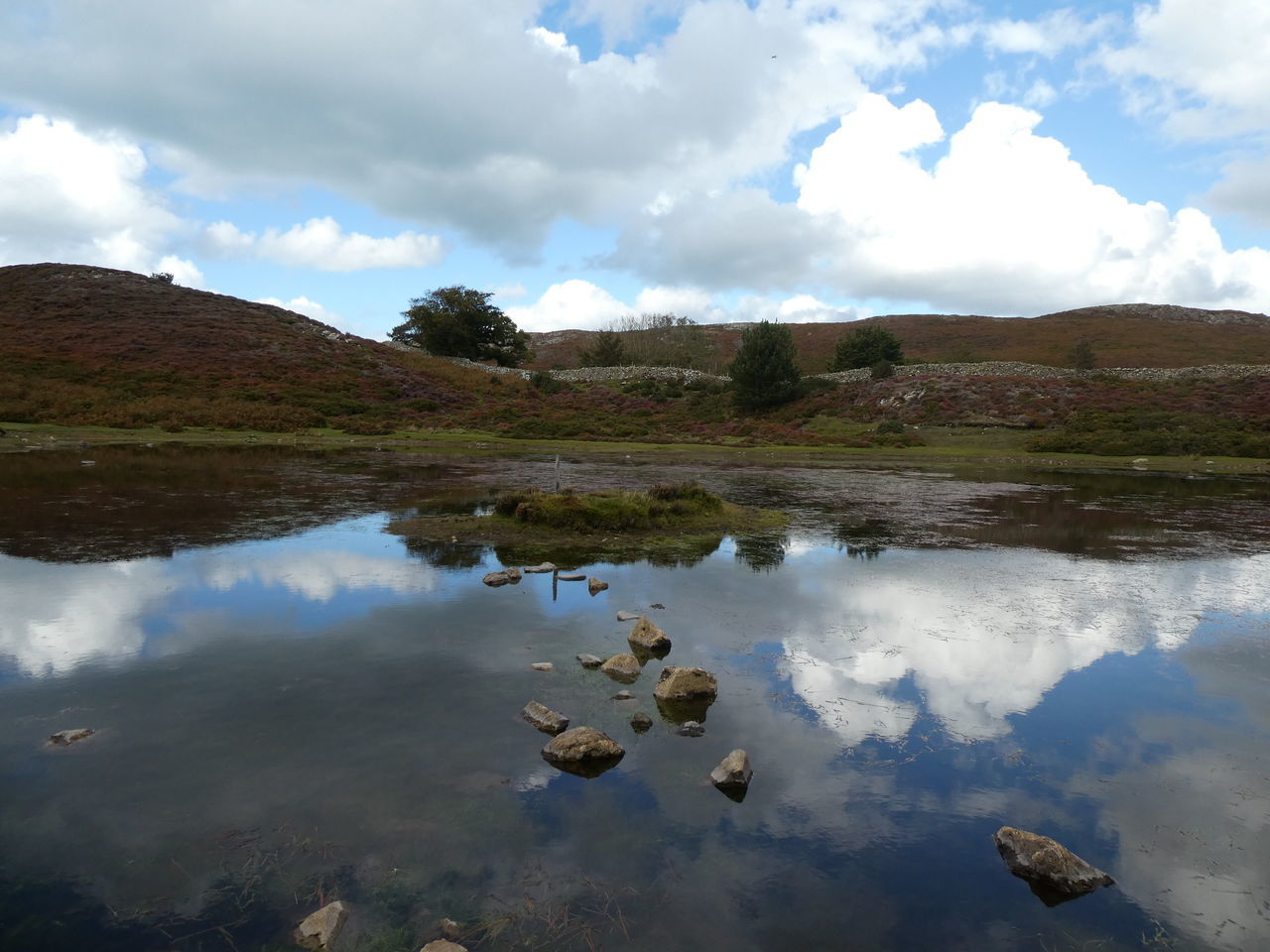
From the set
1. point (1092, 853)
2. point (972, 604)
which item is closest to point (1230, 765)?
point (1092, 853)

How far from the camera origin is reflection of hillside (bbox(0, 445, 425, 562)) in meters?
12.4

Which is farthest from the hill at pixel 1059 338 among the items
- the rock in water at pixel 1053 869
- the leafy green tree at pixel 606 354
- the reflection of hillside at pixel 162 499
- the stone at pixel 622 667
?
the rock in water at pixel 1053 869

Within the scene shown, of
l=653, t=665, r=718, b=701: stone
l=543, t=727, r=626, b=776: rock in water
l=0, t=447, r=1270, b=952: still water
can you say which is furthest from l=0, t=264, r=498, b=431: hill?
l=543, t=727, r=626, b=776: rock in water

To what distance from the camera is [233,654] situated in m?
7.45

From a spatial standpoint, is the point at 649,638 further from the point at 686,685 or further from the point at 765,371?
the point at 765,371

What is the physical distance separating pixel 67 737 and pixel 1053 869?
6681mm

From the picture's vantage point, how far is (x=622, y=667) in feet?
23.8

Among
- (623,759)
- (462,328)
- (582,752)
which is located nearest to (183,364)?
(462,328)

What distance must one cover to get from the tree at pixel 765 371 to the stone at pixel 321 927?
54.3 metres

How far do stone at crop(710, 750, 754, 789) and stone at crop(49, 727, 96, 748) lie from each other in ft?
15.2

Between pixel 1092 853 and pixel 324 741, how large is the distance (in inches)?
207

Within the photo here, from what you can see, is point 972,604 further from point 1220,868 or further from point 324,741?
point 324,741

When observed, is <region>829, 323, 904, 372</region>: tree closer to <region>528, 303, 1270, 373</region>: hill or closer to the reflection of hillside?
<region>528, 303, 1270, 373</region>: hill

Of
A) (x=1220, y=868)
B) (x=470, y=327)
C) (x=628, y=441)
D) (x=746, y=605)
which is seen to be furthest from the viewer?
(x=470, y=327)
